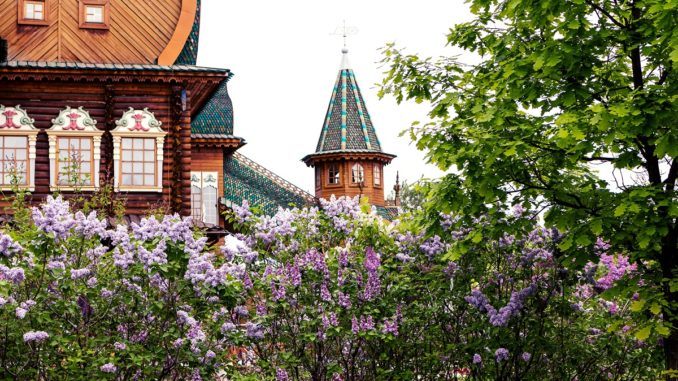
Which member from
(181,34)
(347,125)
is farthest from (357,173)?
(181,34)

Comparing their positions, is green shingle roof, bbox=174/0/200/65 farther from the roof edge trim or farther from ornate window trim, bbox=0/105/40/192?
ornate window trim, bbox=0/105/40/192

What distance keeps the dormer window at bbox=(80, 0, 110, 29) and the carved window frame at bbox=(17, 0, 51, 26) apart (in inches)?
30.0

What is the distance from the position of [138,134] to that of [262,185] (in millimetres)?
21089

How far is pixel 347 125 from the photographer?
153 ft

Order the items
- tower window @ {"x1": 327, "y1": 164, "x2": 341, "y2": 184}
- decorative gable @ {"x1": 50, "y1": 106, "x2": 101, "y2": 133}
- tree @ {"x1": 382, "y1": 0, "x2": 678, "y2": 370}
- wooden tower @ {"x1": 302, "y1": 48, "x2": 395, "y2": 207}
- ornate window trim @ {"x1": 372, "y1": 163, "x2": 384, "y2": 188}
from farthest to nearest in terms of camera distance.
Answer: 1. tower window @ {"x1": 327, "y1": 164, "x2": 341, "y2": 184}
2. ornate window trim @ {"x1": 372, "y1": 163, "x2": 384, "y2": 188}
3. wooden tower @ {"x1": 302, "y1": 48, "x2": 395, "y2": 207}
4. decorative gable @ {"x1": 50, "y1": 106, "x2": 101, "y2": 133}
5. tree @ {"x1": 382, "y1": 0, "x2": 678, "y2": 370}

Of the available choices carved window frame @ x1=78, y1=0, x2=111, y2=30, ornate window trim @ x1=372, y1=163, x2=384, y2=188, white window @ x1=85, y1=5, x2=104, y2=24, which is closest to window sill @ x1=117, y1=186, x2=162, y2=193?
carved window frame @ x1=78, y1=0, x2=111, y2=30

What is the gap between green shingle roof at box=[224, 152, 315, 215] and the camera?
136 ft

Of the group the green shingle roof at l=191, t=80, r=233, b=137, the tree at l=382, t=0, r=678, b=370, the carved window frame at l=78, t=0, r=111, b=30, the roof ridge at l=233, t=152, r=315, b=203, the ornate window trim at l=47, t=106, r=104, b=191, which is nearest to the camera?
the tree at l=382, t=0, r=678, b=370

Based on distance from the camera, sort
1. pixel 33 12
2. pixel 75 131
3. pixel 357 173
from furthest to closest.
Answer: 1. pixel 357 173
2. pixel 33 12
3. pixel 75 131

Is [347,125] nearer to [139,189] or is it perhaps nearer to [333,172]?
[333,172]

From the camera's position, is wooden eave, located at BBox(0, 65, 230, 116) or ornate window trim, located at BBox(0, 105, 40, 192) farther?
ornate window trim, located at BBox(0, 105, 40, 192)

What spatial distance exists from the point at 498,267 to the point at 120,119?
12.5 metres

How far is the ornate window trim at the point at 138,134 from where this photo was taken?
21859 mm

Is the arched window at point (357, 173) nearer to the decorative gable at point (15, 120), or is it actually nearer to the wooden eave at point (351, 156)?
the wooden eave at point (351, 156)
